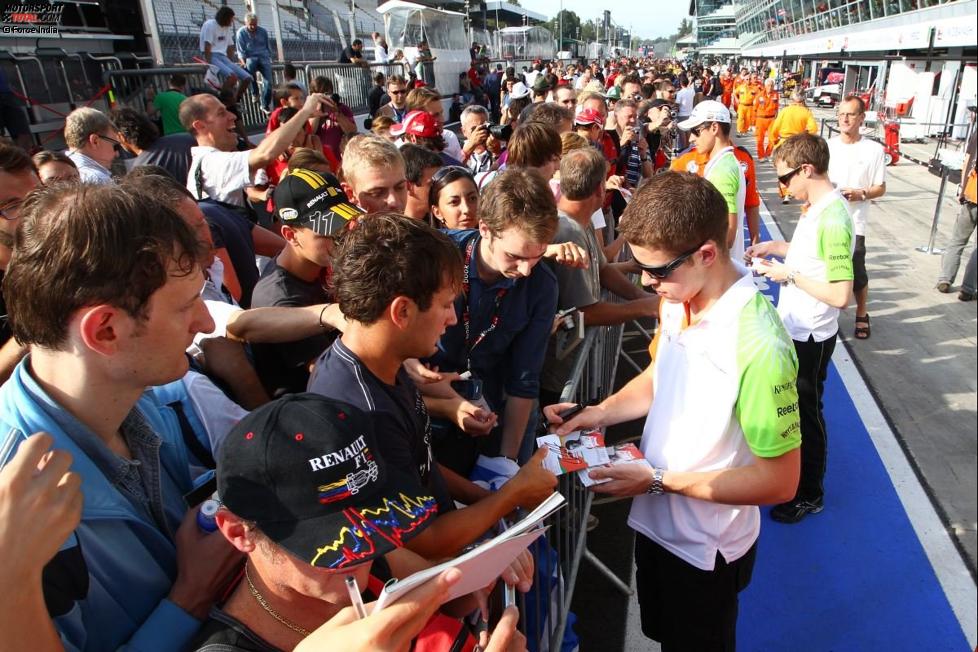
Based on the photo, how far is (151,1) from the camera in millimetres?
13297

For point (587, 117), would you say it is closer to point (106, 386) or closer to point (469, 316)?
point (469, 316)

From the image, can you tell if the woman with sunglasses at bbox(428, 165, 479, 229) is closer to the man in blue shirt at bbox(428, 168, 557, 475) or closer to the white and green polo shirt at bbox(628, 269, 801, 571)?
the man in blue shirt at bbox(428, 168, 557, 475)

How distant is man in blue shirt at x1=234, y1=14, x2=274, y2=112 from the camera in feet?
36.6

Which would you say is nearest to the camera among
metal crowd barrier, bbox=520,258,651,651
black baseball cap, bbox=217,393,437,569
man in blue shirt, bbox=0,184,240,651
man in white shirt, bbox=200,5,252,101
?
black baseball cap, bbox=217,393,437,569

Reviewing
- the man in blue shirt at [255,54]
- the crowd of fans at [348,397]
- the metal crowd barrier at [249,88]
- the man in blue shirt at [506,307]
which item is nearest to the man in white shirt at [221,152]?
the crowd of fans at [348,397]

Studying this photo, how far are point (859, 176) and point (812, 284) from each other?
3355 mm

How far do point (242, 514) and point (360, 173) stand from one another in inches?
101

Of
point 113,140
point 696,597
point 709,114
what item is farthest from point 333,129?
point 696,597

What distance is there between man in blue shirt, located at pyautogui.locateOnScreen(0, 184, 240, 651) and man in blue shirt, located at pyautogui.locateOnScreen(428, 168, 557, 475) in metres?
1.35

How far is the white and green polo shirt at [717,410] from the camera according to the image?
1.92 meters

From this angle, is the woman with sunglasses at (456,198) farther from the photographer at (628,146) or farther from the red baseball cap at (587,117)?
the photographer at (628,146)

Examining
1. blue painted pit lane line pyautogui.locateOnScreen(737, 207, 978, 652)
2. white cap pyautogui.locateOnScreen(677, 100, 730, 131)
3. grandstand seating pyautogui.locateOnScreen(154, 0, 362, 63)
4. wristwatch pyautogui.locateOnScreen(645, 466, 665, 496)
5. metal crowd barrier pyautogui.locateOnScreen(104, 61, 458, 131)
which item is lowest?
blue painted pit lane line pyautogui.locateOnScreen(737, 207, 978, 652)

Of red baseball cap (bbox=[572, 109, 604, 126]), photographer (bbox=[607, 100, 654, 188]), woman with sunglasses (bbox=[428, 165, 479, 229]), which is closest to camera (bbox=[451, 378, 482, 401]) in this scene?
woman with sunglasses (bbox=[428, 165, 479, 229])

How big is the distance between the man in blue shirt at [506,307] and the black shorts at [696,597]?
852 millimetres
